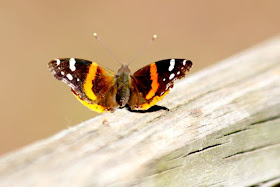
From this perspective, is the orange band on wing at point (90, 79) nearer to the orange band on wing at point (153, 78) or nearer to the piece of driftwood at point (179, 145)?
the orange band on wing at point (153, 78)

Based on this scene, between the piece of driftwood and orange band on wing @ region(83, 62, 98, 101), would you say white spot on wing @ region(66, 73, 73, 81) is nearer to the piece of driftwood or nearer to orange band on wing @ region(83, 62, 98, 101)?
orange band on wing @ region(83, 62, 98, 101)

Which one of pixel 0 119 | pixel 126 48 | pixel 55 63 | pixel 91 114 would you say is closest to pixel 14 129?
pixel 0 119

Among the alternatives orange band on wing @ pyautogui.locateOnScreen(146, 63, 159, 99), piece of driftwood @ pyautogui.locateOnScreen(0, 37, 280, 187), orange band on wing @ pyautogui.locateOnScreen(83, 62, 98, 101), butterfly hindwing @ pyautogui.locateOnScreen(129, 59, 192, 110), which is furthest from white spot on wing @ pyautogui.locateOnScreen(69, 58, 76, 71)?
piece of driftwood @ pyautogui.locateOnScreen(0, 37, 280, 187)

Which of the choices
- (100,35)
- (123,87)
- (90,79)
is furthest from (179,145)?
(100,35)

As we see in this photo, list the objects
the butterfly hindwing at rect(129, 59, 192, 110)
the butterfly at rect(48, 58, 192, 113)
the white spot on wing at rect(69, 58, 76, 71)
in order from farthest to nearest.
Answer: the white spot on wing at rect(69, 58, 76, 71)
the butterfly at rect(48, 58, 192, 113)
the butterfly hindwing at rect(129, 59, 192, 110)

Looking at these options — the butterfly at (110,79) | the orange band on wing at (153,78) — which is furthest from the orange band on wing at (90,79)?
the orange band on wing at (153,78)

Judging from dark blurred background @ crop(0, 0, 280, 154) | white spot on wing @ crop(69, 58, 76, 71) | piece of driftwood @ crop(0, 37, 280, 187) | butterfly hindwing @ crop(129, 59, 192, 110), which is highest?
dark blurred background @ crop(0, 0, 280, 154)

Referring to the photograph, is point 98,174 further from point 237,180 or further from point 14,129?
point 14,129

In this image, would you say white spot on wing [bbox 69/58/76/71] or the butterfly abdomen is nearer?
the butterfly abdomen
